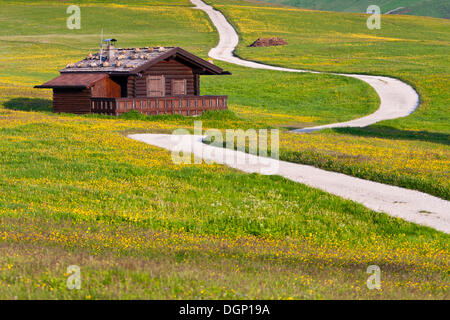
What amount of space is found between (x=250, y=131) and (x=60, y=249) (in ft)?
88.8

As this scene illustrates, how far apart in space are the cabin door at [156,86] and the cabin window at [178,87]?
0.87 m

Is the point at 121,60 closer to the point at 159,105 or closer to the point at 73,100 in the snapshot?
the point at 73,100

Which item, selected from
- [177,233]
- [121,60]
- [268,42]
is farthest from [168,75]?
[268,42]

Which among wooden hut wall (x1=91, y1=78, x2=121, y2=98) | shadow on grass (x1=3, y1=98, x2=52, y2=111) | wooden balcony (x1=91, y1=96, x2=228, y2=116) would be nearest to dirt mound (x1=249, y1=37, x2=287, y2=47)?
shadow on grass (x1=3, y1=98, x2=52, y2=111)

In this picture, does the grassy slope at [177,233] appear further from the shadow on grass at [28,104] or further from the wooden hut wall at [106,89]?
the shadow on grass at [28,104]

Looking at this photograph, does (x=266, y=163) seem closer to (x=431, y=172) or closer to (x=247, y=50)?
(x=431, y=172)

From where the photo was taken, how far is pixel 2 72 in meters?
76.4

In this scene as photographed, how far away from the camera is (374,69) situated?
77.4 metres

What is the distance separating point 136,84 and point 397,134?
1942 cm

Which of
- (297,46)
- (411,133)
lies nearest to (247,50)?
(297,46)

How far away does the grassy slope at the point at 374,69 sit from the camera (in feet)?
74.1

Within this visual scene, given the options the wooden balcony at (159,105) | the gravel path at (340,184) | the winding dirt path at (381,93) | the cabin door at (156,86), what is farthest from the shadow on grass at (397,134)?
the cabin door at (156,86)

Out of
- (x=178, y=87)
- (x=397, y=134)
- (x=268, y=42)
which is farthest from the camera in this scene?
(x=268, y=42)
